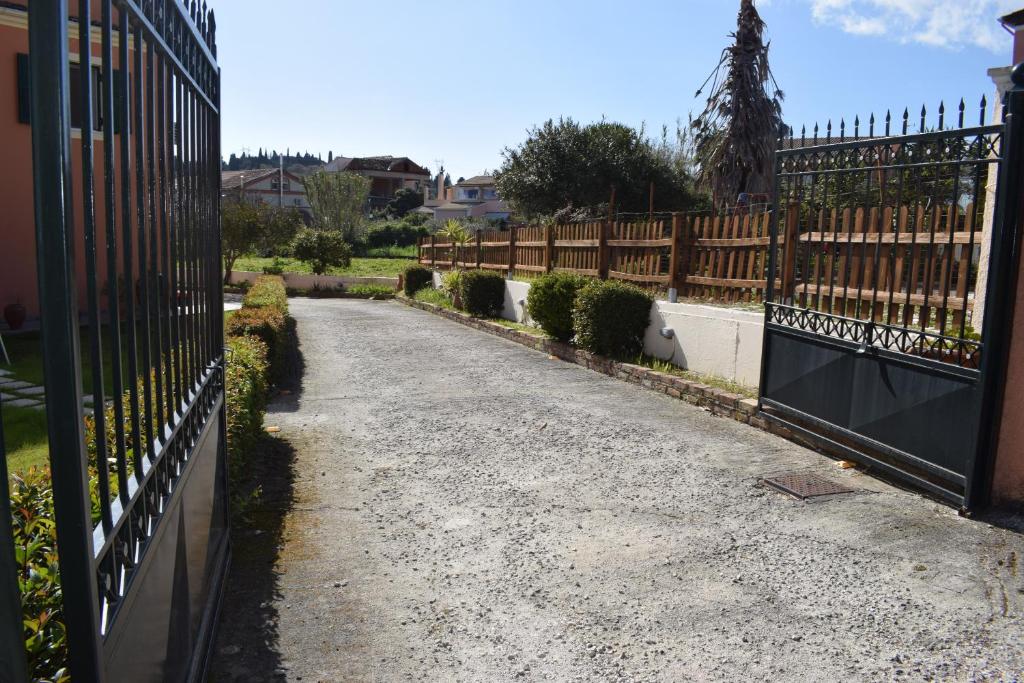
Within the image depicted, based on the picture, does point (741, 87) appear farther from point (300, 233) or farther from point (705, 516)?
point (705, 516)

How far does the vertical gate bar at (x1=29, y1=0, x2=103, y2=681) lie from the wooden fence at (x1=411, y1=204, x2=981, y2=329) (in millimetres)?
5101

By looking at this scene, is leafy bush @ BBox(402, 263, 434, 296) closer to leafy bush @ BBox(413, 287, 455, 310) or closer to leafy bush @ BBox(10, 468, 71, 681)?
leafy bush @ BBox(413, 287, 455, 310)

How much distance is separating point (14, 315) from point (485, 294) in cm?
868

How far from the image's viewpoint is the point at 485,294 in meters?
16.8

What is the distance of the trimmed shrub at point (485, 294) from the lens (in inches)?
660

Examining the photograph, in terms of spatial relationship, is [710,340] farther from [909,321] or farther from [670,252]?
[909,321]

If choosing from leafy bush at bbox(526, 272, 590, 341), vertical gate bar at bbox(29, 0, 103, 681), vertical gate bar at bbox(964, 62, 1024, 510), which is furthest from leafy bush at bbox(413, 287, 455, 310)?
vertical gate bar at bbox(29, 0, 103, 681)

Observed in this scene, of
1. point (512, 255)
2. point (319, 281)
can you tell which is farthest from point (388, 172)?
point (512, 255)

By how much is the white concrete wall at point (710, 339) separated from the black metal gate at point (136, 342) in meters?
5.59

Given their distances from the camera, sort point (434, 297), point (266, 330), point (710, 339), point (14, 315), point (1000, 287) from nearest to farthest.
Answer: point (1000, 287)
point (266, 330)
point (710, 339)
point (14, 315)
point (434, 297)

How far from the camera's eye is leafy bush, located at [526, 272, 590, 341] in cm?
1191

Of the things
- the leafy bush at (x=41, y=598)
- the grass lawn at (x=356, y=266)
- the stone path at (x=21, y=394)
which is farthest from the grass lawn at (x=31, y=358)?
the grass lawn at (x=356, y=266)

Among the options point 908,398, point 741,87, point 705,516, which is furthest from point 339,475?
point 741,87

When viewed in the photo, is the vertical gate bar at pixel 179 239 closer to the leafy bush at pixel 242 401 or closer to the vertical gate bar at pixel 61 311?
the leafy bush at pixel 242 401
